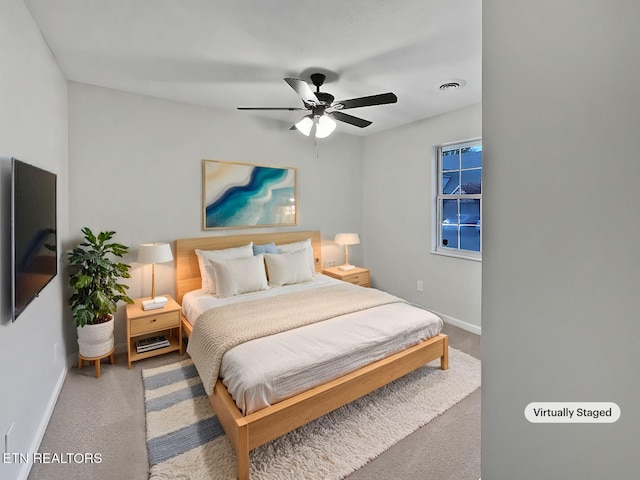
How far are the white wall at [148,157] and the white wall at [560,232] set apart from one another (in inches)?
126

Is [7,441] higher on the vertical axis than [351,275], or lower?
lower

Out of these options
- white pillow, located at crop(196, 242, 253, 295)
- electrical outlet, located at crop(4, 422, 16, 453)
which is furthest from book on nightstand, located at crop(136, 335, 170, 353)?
electrical outlet, located at crop(4, 422, 16, 453)

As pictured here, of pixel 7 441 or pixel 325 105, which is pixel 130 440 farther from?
pixel 325 105

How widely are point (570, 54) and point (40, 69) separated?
2786 millimetres

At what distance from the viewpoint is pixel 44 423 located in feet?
6.45

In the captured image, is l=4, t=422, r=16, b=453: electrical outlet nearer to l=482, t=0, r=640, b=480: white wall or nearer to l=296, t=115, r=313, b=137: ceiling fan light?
l=482, t=0, r=640, b=480: white wall

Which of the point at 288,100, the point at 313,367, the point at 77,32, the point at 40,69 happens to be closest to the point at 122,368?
the point at 313,367

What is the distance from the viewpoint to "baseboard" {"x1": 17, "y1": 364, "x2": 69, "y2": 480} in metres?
1.61

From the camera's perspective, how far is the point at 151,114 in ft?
10.3

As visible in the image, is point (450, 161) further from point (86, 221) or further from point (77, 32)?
point (86, 221)

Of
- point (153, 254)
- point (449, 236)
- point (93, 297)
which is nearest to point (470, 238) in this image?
point (449, 236)

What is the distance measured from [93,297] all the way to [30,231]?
108 centimetres

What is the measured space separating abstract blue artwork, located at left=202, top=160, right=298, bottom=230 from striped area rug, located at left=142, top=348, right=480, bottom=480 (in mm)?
1742

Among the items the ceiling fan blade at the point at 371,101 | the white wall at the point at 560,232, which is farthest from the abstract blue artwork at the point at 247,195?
the white wall at the point at 560,232
